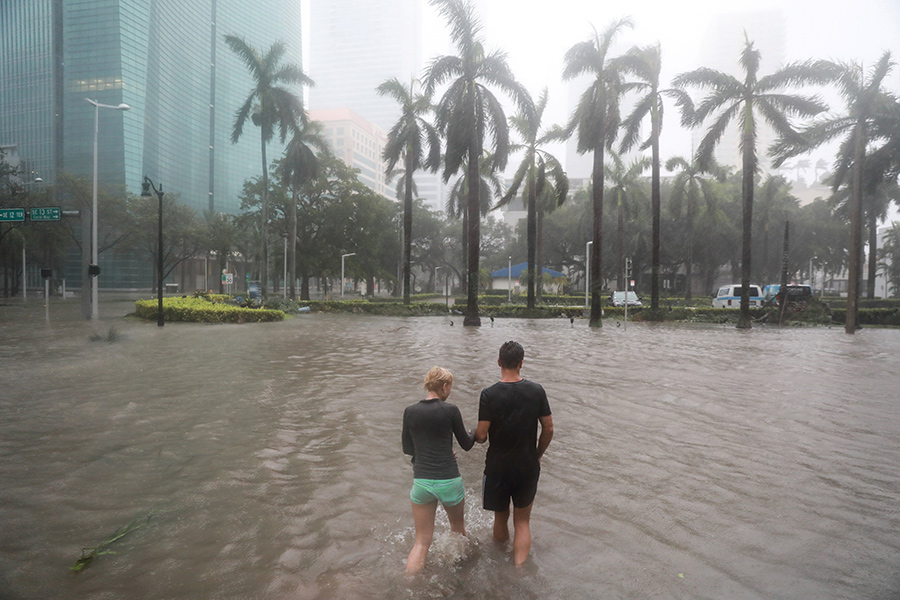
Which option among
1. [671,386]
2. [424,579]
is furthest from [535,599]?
[671,386]

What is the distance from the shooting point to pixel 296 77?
3628 centimetres

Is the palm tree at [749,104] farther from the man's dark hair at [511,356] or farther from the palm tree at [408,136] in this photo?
the man's dark hair at [511,356]

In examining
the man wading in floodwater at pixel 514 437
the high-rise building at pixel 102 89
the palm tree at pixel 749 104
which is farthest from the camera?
the high-rise building at pixel 102 89

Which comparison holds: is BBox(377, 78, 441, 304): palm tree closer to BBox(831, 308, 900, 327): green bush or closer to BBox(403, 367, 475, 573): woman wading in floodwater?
BBox(831, 308, 900, 327): green bush

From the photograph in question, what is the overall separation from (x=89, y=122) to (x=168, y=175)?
15837 millimetres

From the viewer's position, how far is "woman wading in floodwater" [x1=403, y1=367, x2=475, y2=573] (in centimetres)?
392

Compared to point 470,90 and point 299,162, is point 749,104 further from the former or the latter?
point 299,162

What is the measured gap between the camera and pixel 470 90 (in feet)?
85.5

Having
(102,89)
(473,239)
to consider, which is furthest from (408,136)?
(102,89)

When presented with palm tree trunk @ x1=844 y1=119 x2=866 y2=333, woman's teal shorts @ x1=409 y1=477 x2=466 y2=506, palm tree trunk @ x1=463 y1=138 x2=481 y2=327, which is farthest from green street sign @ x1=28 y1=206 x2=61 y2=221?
palm tree trunk @ x1=844 y1=119 x2=866 y2=333

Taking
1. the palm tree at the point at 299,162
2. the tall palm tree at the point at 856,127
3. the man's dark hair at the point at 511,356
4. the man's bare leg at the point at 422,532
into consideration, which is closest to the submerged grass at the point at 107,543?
→ the man's bare leg at the point at 422,532

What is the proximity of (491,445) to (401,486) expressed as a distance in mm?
2006

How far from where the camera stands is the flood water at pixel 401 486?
13.0 feet

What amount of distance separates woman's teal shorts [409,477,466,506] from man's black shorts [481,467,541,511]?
9.5 inches
